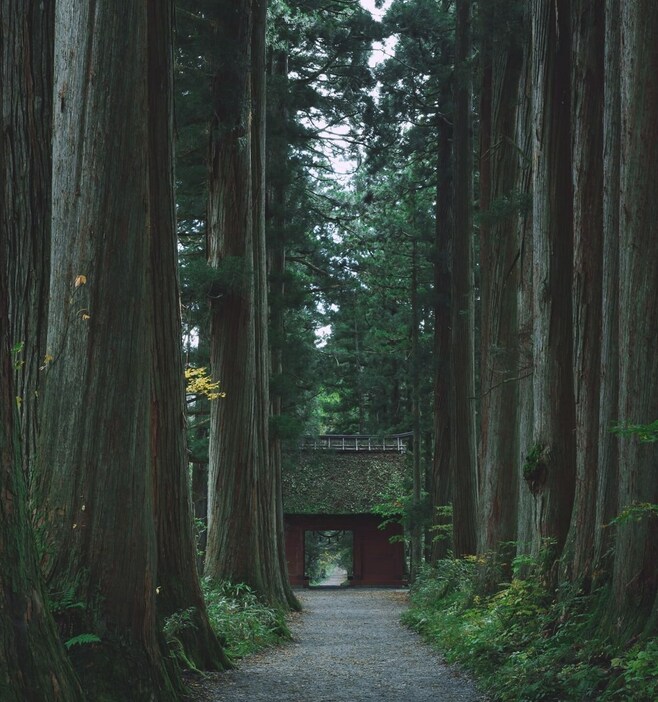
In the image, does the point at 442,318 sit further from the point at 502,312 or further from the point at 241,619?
the point at 241,619

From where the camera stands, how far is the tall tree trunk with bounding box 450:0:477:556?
20.1m

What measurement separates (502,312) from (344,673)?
21.8ft

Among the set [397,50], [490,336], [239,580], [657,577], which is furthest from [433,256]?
[657,577]

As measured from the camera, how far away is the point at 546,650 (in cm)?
861

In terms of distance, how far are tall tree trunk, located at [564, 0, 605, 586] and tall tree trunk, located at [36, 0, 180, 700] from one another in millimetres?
4135

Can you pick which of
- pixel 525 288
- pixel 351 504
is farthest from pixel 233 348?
pixel 351 504

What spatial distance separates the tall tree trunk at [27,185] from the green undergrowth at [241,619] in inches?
208

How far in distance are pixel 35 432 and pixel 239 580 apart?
9271 mm

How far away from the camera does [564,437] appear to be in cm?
1070

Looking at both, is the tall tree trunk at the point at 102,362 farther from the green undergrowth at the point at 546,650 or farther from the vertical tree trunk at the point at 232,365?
the vertical tree trunk at the point at 232,365

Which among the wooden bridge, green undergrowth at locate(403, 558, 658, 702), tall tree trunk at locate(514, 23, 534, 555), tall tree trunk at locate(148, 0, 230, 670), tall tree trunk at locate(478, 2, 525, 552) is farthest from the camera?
the wooden bridge

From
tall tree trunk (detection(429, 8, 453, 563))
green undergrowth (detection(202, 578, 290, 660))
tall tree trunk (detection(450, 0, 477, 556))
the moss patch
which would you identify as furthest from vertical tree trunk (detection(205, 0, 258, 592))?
the moss patch

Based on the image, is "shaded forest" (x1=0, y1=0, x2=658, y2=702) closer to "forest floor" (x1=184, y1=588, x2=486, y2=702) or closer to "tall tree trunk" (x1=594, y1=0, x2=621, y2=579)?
"tall tree trunk" (x1=594, y1=0, x2=621, y2=579)

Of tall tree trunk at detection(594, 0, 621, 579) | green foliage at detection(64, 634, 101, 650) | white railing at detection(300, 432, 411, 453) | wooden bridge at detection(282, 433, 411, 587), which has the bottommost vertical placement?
wooden bridge at detection(282, 433, 411, 587)
